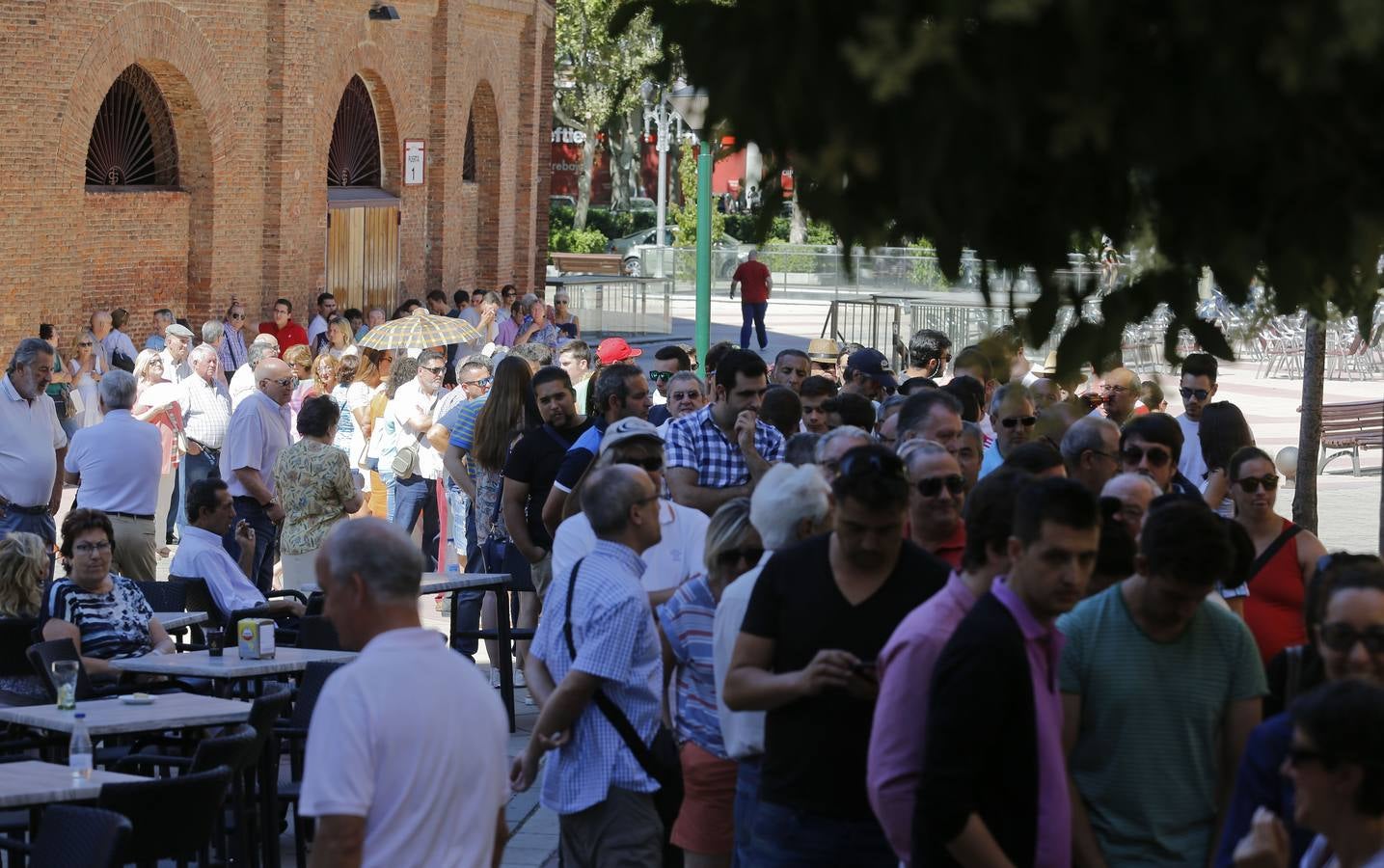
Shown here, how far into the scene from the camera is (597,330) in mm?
40062

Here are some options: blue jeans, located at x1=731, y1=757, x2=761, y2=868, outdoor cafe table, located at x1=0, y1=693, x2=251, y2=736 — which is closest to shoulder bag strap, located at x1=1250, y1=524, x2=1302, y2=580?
blue jeans, located at x1=731, y1=757, x2=761, y2=868

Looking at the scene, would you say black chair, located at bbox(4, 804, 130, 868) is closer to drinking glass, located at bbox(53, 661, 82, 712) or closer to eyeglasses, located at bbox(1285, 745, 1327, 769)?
drinking glass, located at bbox(53, 661, 82, 712)

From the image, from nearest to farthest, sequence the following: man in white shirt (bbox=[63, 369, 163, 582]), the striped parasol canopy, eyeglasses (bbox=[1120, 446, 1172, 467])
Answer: eyeglasses (bbox=[1120, 446, 1172, 467]), man in white shirt (bbox=[63, 369, 163, 582]), the striped parasol canopy

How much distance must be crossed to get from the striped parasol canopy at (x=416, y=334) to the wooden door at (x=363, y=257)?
9786 mm

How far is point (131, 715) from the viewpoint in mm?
8070

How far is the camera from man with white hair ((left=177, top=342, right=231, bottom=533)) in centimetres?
1564

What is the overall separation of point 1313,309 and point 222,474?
9952 mm

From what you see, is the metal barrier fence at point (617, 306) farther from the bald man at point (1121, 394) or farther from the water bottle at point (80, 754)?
the water bottle at point (80, 754)

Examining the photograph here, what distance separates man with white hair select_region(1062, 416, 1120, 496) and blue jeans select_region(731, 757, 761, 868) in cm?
239

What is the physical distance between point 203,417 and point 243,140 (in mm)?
10298

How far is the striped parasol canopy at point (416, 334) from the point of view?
17766mm

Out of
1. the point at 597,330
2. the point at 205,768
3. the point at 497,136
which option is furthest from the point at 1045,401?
the point at 597,330

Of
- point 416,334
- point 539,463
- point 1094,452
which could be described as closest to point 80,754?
point 539,463

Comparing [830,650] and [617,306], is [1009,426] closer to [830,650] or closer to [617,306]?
[830,650]
